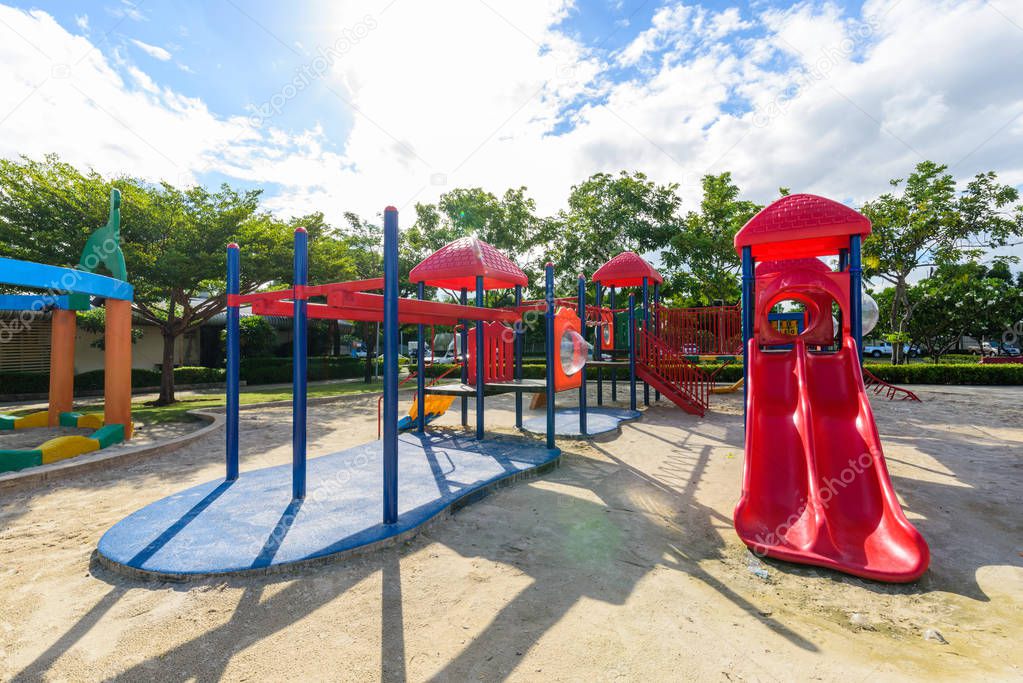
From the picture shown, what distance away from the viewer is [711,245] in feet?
68.0

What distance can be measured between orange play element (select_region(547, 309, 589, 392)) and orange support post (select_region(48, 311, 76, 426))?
917cm

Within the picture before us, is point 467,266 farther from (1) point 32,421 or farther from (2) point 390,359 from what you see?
(1) point 32,421

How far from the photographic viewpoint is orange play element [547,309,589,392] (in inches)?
286

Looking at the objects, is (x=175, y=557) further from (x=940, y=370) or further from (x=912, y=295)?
(x=912, y=295)

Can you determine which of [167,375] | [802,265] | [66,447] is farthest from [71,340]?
[802,265]

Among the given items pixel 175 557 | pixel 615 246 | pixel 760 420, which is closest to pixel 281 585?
pixel 175 557

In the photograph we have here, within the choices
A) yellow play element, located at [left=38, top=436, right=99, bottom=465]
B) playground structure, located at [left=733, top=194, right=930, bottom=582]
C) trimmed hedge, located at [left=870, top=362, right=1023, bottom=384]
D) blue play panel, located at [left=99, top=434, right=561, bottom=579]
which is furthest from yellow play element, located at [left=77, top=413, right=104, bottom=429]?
trimmed hedge, located at [left=870, top=362, right=1023, bottom=384]

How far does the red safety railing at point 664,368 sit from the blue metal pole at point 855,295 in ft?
18.7

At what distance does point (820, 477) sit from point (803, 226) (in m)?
3.61

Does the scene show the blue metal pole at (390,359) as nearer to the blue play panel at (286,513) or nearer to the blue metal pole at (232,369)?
the blue play panel at (286,513)

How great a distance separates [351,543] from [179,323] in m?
14.0

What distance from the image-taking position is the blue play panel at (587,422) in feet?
29.9

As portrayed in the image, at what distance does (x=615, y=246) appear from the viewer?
72.1 ft

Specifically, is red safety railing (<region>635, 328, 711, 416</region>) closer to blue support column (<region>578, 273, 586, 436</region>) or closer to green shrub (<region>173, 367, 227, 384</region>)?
blue support column (<region>578, 273, 586, 436</region>)
